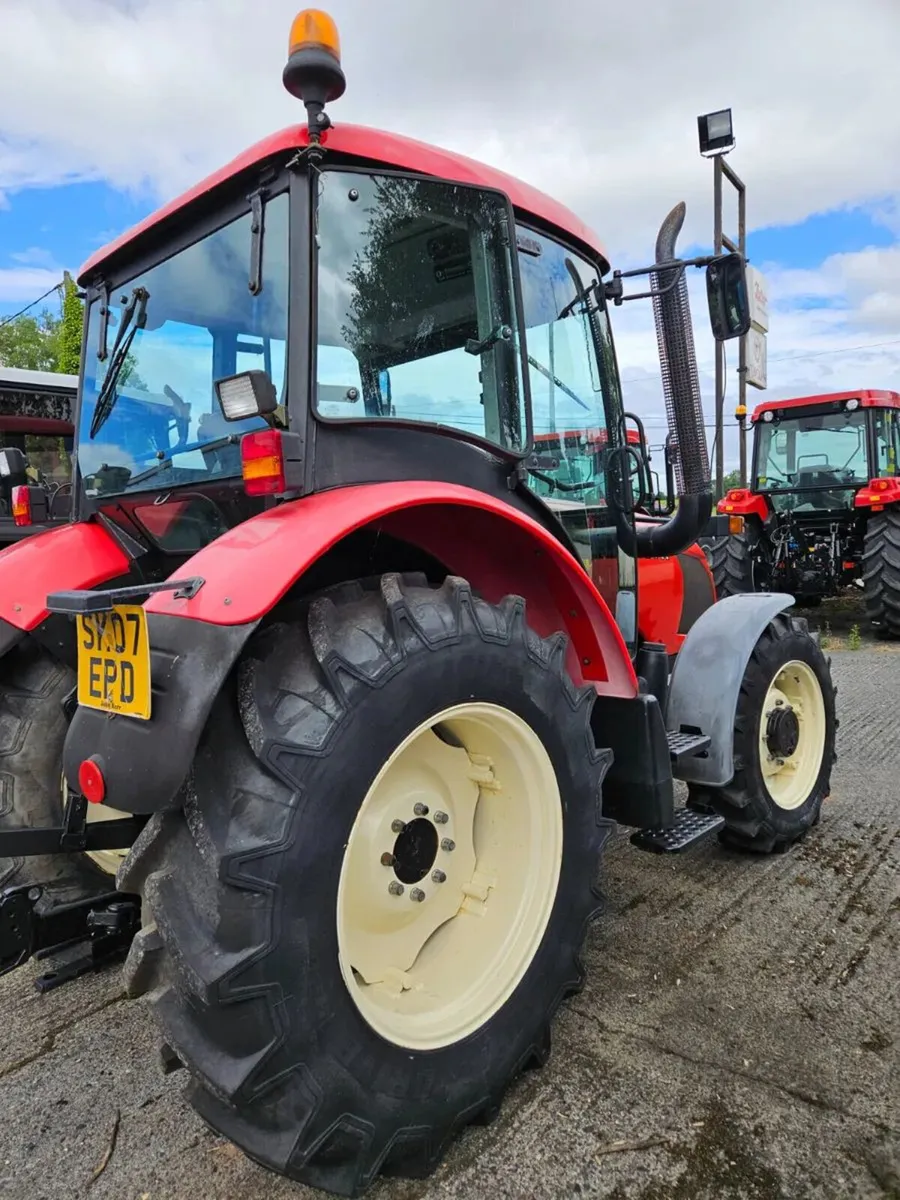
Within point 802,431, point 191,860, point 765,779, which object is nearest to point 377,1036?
point 191,860

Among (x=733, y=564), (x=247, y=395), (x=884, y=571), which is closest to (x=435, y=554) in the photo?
(x=247, y=395)

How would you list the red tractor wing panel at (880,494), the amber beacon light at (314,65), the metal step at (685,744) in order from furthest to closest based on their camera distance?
the red tractor wing panel at (880,494)
the metal step at (685,744)
the amber beacon light at (314,65)

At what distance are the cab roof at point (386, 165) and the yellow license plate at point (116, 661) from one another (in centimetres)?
113

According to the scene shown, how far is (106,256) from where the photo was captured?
97.5 inches

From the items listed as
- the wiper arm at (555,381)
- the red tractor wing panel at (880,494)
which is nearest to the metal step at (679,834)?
the wiper arm at (555,381)

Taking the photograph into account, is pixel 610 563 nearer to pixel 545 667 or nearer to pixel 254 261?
pixel 545 667

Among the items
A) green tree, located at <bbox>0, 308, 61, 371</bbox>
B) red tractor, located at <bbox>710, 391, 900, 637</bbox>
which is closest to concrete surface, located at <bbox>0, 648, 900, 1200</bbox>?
red tractor, located at <bbox>710, 391, 900, 637</bbox>

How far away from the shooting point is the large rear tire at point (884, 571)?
28.2 feet

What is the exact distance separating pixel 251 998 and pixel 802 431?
10266 mm

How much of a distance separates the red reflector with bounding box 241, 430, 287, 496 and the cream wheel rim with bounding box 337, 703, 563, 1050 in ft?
2.06

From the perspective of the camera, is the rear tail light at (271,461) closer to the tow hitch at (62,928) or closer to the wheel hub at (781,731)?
the tow hitch at (62,928)

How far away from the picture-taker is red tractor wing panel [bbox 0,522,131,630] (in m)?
2.30

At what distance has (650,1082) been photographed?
2.06 metres

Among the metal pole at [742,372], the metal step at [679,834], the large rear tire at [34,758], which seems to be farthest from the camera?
the metal pole at [742,372]
